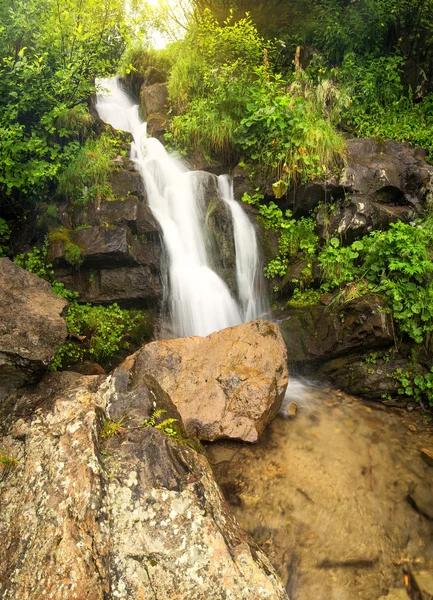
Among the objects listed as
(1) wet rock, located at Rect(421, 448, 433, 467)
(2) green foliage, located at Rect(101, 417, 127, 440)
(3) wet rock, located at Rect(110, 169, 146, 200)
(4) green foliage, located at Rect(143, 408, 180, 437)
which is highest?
(3) wet rock, located at Rect(110, 169, 146, 200)

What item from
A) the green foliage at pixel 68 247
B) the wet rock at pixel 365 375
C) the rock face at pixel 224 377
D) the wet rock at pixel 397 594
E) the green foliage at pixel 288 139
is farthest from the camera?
the green foliage at pixel 288 139

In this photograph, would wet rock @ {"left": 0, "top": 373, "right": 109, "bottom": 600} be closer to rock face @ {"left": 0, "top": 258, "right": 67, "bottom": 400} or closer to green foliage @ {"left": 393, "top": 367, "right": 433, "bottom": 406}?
rock face @ {"left": 0, "top": 258, "right": 67, "bottom": 400}

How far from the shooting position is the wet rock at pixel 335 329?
5.05 metres

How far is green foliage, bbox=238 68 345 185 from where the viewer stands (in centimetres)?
642

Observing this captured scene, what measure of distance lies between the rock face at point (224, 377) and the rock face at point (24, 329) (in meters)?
0.96

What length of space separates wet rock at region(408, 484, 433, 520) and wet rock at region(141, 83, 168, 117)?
922cm

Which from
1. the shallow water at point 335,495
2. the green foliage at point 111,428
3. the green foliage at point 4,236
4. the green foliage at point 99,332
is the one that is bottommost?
the shallow water at point 335,495

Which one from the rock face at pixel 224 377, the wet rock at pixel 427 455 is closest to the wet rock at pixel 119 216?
the rock face at pixel 224 377

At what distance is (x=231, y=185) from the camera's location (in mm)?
7031

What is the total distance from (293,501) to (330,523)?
344mm

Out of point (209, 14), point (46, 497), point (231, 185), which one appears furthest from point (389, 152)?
point (46, 497)

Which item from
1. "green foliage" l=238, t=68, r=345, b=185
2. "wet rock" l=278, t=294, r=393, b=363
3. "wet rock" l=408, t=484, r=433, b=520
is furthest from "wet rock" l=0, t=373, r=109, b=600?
"green foliage" l=238, t=68, r=345, b=185

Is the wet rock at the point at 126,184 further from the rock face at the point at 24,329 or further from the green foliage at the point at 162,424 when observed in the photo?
the green foliage at the point at 162,424

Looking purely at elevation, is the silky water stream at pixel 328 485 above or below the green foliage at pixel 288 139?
below
